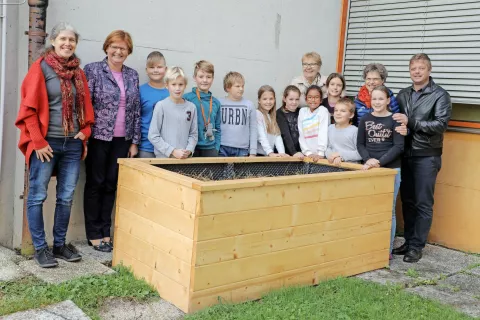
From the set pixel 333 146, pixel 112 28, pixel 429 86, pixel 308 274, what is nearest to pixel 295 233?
pixel 308 274

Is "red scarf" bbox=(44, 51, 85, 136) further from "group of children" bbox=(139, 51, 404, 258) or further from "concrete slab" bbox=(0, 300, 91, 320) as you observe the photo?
"concrete slab" bbox=(0, 300, 91, 320)

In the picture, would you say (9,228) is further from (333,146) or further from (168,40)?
(333,146)

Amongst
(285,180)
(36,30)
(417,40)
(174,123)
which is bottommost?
(285,180)

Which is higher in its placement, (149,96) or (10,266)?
(149,96)

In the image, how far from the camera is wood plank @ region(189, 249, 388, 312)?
352 cm

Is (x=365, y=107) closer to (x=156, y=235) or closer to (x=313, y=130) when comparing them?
(x=313, y=130)

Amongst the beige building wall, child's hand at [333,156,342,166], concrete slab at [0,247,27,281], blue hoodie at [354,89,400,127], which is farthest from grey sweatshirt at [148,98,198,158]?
blue hoodie at [354,89,400,127]

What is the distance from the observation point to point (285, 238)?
3.91 metres

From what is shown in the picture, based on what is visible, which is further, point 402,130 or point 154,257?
point 402,130

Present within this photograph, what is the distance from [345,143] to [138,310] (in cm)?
272

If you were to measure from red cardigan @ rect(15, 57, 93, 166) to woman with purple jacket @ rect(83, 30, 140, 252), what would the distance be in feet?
1.89

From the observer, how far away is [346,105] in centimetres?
518

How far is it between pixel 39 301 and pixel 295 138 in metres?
3.06

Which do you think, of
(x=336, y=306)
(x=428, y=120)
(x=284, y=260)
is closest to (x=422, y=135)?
(x=428, y=120)
